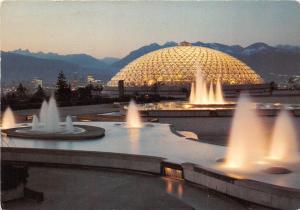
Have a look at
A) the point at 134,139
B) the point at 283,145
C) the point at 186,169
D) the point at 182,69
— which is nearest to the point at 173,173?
the point at 186,169

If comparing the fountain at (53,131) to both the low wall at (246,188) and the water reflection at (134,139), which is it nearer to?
the water reflection at (134,139)

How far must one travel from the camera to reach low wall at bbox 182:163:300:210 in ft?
17.8

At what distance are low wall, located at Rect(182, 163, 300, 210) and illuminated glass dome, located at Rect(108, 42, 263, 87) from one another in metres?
43.3

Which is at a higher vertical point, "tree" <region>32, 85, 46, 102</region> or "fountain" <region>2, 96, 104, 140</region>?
"tree" <region>32, 85, 46, 102</region>

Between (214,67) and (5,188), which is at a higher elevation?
(214,67)

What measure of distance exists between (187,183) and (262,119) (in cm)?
1081

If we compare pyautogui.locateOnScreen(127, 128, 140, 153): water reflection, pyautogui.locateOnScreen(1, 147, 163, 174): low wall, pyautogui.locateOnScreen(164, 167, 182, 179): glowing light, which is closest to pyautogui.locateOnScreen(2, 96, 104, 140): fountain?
pyautogui.locateOnScreen(127, 128, 140, 153): water reflection

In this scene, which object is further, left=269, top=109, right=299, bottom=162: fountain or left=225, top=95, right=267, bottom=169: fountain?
left=269, top=109, right=299, bottom=162: fountain

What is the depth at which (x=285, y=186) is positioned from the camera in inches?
232

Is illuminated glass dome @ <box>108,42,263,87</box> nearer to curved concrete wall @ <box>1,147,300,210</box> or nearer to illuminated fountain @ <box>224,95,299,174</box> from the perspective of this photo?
illuminated fountain @ <box>224,95,299,174</box>

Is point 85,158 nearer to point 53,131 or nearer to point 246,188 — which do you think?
point 53,131

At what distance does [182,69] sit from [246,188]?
47614 millimetres

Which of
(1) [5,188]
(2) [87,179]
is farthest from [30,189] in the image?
(2) [87,179]

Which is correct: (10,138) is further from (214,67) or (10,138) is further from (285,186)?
(214,67)
